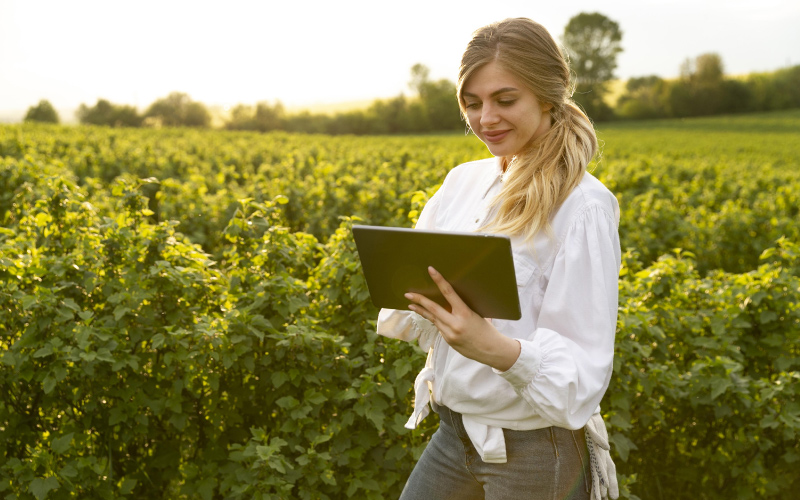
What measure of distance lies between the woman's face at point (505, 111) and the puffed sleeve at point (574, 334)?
1.09 feet

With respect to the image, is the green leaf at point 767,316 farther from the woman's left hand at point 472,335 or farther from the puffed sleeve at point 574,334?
the woman's left hand at point 472,335

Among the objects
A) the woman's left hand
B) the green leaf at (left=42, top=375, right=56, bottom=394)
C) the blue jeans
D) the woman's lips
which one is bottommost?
the green leaf at (left=42, top=375, right=56, bottom=394)

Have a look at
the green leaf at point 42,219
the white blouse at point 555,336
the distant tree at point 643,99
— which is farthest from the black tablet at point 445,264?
the distant tree at point 643,99

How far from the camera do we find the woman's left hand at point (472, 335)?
146 centimetres

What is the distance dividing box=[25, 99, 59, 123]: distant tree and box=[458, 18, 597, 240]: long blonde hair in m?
70.0

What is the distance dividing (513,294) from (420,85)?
7949 cm

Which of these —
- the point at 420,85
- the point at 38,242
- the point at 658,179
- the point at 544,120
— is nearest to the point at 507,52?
the point at 544,120

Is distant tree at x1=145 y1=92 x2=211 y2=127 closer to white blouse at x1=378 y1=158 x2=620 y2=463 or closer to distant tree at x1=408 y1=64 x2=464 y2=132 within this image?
distant tree at x1=408 y1=64 x2=464 y2=132

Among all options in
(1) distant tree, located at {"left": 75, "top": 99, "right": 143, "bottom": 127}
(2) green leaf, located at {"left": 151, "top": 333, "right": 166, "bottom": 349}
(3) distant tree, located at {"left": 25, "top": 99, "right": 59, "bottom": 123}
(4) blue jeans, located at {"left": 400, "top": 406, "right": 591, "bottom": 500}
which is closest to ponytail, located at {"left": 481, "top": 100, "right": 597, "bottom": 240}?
(4) blue jeans, located at {"left": 400, "top": 406, "right": 591, "bottom": 500}

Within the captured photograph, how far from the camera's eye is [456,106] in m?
58.8

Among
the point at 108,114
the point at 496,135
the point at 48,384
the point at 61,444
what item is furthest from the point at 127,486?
the point at 108,114

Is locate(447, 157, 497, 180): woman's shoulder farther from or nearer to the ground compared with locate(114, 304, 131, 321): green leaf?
farther from the ground

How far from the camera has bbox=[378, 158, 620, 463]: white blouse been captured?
4.82ft

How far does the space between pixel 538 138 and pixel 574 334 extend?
573 millimetres
